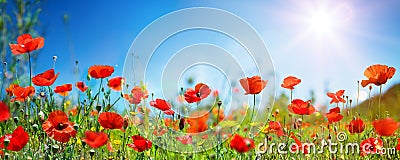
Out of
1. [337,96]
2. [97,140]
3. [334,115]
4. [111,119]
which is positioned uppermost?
[337,96]

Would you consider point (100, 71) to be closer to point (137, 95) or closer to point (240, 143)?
point (137, 95)

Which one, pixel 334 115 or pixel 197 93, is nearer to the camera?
pixel 197 93

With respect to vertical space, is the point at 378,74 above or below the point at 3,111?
above

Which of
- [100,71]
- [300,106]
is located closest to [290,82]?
[300,106]

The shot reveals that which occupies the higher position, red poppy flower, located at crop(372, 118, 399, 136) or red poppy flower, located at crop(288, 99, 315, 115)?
red poppy flower, located at crop(288, 99, 315, 115)

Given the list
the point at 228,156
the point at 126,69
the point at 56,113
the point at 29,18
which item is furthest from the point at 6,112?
the point at 29,18

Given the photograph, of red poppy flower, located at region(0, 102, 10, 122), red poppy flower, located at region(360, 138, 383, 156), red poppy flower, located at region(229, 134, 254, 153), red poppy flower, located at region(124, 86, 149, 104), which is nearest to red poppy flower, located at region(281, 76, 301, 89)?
red poppy flower, located at region(360, 138, 383, 156)

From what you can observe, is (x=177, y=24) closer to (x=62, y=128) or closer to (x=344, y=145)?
(x=62, y=128)

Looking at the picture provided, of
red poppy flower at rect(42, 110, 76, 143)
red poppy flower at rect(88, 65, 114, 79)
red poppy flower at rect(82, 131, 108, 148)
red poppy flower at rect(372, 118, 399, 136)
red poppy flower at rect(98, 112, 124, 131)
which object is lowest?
red poppy flower at rect(82, 131, 108, 148)

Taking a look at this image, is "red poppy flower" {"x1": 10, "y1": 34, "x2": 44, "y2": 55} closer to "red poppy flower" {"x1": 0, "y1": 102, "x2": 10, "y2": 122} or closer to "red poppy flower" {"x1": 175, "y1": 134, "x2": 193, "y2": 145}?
"red poppy flower" {"x1": 0, "y1": 102, "x2": 10, "y2": 122}
